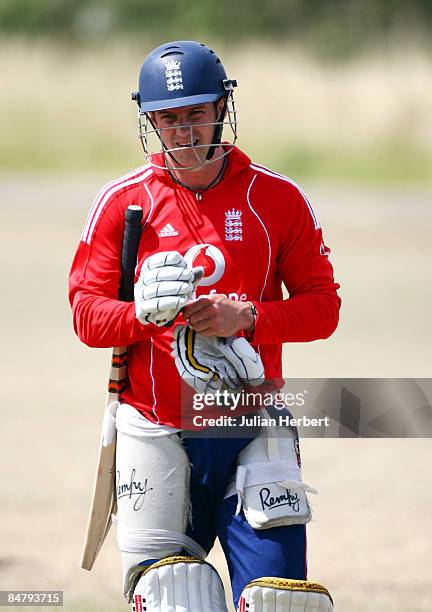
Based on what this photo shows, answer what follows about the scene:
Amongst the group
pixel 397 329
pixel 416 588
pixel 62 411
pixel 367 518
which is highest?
pixel 397 329

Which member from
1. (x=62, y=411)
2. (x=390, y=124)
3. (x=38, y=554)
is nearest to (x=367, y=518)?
(x=38, y=554)

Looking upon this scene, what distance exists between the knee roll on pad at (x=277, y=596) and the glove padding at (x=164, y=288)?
0.80 metres

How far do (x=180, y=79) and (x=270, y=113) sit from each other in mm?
23880

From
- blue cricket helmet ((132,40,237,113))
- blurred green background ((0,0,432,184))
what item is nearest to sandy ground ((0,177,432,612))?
blue cricket helmet ((132,40,237,113))

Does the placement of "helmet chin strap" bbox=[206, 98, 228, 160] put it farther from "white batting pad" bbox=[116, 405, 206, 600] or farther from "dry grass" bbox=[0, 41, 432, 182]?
"dry grass" bbox=[0, 41, 432, 182]

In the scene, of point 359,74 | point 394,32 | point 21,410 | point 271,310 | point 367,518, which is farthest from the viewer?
point 394,32

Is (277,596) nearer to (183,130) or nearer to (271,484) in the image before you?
(271,484)

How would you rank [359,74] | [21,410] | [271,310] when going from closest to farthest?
1. [271,310]
2. [21,410]
3. [359,74]

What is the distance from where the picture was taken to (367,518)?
7051mm

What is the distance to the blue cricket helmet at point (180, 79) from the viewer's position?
4.16 metres

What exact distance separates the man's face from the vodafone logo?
26 centimetres

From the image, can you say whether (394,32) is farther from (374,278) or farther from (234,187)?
(234,187)

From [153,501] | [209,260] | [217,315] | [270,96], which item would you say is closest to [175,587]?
[153,501]

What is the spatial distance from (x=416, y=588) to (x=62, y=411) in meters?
3.91
